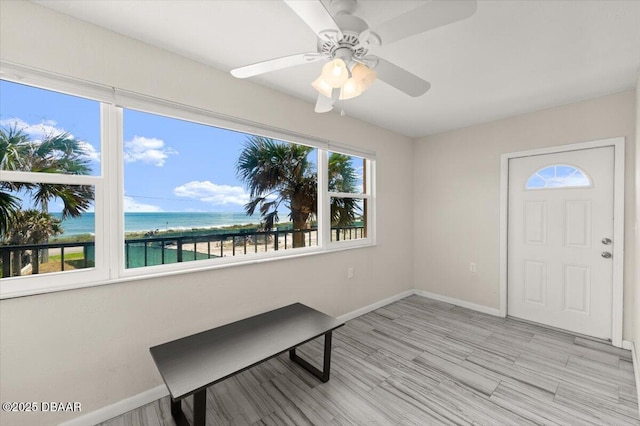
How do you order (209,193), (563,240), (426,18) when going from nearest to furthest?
1. (426,18)
2. (209,193)
3. (563,240)

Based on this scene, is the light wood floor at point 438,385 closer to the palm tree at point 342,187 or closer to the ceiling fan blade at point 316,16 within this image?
the palm tree at point 342,187

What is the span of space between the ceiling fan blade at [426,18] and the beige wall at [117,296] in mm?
1491

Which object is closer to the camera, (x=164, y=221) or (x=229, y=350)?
(x=229, y=350)

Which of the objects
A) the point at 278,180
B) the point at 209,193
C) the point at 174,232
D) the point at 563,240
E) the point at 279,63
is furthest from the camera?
the point at 563,240

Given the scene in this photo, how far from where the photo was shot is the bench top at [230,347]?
1.45 m

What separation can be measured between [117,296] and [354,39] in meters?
2.03

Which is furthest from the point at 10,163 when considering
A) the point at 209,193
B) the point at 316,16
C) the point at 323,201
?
the point at 323,201

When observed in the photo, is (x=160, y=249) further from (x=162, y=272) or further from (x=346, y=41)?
(x=346, y=41)

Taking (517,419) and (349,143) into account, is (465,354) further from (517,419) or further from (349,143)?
(349,143)

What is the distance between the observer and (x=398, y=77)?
146cm

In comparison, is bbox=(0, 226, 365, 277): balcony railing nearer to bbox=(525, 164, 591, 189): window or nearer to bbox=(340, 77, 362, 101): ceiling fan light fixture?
bbox=(340, 77, 362, 101): ceiling fan light fixture

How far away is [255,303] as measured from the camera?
2.38 meters

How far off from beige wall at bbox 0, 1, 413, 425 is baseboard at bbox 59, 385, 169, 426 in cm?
Answer: 3

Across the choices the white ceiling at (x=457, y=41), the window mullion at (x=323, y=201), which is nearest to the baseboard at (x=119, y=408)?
the window mullion at (x=323, y=201)
